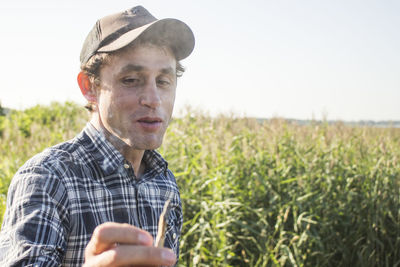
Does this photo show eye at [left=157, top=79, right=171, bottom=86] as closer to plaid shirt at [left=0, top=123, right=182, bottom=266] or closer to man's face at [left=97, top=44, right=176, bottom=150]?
man's face at [left=97, top=44, right=176, bottom=150]

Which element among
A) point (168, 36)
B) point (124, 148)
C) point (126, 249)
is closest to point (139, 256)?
point (126, 249)

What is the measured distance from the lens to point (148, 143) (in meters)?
1.37

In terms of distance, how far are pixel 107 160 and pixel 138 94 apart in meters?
0.27

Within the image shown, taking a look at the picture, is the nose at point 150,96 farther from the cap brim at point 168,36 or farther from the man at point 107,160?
the cap brim at point 168,36

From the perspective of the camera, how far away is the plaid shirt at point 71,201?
101 cm

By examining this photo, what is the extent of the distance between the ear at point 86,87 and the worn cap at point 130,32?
63mm

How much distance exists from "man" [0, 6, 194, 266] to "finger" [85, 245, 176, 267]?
41 centimetres

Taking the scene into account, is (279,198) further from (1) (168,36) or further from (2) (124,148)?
(1) (168,36)

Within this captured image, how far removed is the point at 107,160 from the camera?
1376 millimetres

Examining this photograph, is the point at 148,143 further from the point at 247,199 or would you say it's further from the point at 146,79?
the point at 247,199

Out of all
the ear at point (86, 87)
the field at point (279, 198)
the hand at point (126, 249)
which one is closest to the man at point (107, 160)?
the ear at point (86, 87)

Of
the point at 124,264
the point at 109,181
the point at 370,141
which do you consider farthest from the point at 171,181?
the point at 370,141

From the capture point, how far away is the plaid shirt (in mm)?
1010

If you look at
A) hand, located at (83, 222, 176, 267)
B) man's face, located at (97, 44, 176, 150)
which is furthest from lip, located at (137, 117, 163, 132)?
hand, located at (83, 222, 176, 267)
